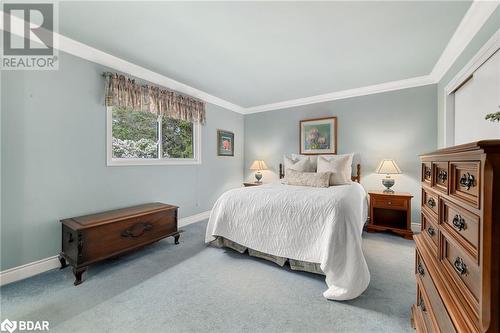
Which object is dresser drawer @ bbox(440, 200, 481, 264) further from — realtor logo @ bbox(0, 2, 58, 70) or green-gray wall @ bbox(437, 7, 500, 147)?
realtor logo @ bbox(0, 2, 58, 70)

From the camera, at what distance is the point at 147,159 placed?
3.16 m

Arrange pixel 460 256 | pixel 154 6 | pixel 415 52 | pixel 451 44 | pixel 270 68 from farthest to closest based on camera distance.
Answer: pixel 270 68, pixel 415 52, pixel 451 44, pixel 154 6, pixel 460 256

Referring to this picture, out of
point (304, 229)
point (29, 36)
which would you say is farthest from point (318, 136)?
point (29, 36)

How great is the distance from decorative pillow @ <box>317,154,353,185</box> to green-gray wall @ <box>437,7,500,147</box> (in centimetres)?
128

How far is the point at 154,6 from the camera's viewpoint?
181cm

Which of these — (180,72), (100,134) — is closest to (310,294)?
(100,134)

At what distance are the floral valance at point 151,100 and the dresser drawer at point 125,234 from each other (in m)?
1.52

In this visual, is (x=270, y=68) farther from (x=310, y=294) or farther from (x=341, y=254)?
(x=310, y=294)

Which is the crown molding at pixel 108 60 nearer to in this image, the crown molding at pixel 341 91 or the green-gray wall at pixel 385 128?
the crown molding at pixel 341 91

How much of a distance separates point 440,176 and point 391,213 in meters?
2.99

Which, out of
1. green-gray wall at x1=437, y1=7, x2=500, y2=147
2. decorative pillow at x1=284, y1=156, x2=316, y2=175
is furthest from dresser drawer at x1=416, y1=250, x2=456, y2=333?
decorative pillow at x1=284, y1=156, x2=316, y2=175

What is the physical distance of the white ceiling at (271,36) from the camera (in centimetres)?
184

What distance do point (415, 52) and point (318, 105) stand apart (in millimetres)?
1814

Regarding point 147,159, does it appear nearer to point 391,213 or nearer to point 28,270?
point 28,270
